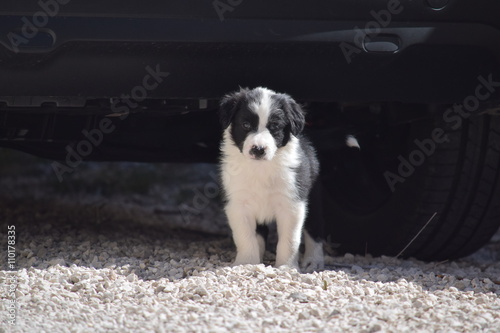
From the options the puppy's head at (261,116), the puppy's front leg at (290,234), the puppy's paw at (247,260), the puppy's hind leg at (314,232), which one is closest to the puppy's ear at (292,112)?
the puppy's head at (261,116)

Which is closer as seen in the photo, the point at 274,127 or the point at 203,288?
the point at 203,288

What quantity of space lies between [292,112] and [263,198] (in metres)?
0.56

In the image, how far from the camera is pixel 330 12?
424 centimetres

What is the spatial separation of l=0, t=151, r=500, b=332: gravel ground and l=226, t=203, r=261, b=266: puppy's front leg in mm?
120

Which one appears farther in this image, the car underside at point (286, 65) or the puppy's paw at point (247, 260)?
the puppy's paw at point (247, 260)

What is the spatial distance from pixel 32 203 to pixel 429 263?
361 cm

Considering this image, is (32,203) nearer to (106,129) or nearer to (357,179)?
(106,129)

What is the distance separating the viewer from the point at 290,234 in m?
4.73

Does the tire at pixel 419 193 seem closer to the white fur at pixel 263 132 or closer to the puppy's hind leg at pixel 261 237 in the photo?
the puppy's hind leg at pixel 261 237

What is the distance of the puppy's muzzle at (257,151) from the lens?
4375 millimetres

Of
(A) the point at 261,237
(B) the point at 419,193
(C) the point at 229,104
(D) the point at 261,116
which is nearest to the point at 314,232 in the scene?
(A) the point at 261,237

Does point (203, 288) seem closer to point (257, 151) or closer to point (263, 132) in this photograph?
point (257, 151)

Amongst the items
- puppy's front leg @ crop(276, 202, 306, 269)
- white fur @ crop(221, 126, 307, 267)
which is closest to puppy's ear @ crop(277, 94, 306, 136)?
white fur @ crop(221, 126, 307, 267)

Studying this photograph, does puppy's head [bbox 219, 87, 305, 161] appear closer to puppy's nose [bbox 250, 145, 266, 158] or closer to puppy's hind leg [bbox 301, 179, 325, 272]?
puppy's nose [bbox 250, 145, 266, 158]
